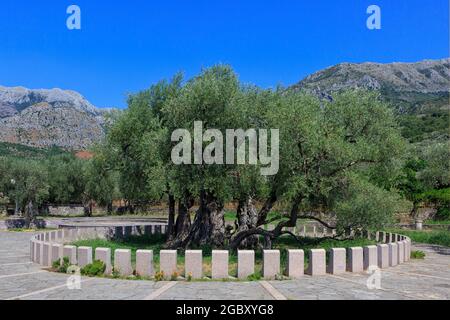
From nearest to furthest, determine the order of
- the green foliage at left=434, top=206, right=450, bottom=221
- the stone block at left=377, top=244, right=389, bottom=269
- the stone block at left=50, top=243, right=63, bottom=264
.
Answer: the stone block at left=50, top=243, right=63, bottom=264 < the stone block at left=377, top=244, right=389, bottom=269 < the green foliage at left=434, top=206, right=450, bottom=221

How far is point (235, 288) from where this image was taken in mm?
11945

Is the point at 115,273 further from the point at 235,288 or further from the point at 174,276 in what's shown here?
the point at 235,288

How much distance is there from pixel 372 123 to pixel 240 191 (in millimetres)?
5614

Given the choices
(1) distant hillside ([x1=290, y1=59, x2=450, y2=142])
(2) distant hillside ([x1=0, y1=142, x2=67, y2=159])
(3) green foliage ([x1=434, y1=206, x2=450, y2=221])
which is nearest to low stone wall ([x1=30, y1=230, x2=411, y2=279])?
(3) green foliage ([x1=434, y1=206, x2=450, y2=221])

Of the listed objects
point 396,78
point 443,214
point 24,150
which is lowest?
point 443,214

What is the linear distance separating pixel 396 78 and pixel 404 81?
2.97 meters

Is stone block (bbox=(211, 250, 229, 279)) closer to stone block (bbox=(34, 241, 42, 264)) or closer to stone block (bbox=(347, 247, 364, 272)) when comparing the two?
stone block (bbox=(347, 247, 364, 272))

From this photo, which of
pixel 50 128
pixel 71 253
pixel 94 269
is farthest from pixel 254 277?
pixel 50 128

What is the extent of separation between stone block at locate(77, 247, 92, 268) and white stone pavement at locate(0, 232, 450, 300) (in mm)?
697

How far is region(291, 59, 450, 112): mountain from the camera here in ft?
499

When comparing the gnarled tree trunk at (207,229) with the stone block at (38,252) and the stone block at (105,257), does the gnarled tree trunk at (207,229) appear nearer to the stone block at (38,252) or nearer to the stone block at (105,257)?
the stone block at (38,252)

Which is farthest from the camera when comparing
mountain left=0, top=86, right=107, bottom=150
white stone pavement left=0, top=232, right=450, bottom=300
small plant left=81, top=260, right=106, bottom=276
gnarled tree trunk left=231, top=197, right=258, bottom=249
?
mountain left=0, top=86, right=107, bottom=150
